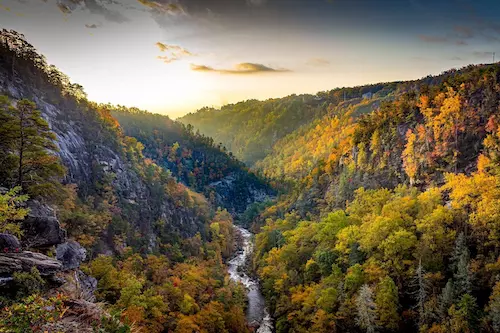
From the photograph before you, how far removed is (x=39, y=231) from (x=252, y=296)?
2140 inches

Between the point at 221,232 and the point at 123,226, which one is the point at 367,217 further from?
the point at 221,232

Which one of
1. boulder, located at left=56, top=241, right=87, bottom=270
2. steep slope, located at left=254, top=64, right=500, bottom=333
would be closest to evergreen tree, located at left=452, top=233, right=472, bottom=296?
steep slope, located at left=254, top=64, right=500, bottom=333

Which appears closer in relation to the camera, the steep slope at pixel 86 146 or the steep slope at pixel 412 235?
the steep slope at pixel 412 235

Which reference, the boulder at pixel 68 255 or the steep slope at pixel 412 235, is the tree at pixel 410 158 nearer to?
the steep slope at pixel 412 235

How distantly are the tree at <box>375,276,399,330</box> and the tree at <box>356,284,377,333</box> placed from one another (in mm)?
926

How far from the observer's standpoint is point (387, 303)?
148 ft

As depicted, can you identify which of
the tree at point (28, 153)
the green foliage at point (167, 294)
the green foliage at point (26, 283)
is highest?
the tree at point (28, 153)

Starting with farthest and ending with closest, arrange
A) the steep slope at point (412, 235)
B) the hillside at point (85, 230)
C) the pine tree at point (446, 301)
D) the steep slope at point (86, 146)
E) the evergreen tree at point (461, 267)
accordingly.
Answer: the steep slope at point (86, 146) → the steep slope at point (412, 235) → the evergreen tree at point (461, 267) → the pine tree at point (446, 301) → the hillside at point (85, 230)

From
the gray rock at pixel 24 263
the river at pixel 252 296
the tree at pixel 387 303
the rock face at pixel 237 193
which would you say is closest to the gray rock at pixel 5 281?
the gray rock at pixel 24 263

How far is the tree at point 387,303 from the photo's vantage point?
44250 mm

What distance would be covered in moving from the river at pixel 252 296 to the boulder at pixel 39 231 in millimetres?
40532

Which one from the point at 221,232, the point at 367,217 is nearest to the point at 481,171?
the point at 367,217

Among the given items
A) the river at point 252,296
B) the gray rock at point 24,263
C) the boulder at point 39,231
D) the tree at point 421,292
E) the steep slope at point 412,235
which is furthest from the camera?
the river at point 252,296

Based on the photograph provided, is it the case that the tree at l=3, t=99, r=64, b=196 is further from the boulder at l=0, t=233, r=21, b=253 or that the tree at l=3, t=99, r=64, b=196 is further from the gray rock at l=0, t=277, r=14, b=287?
the gray rock at l=0, t=277, r=14, b=287
